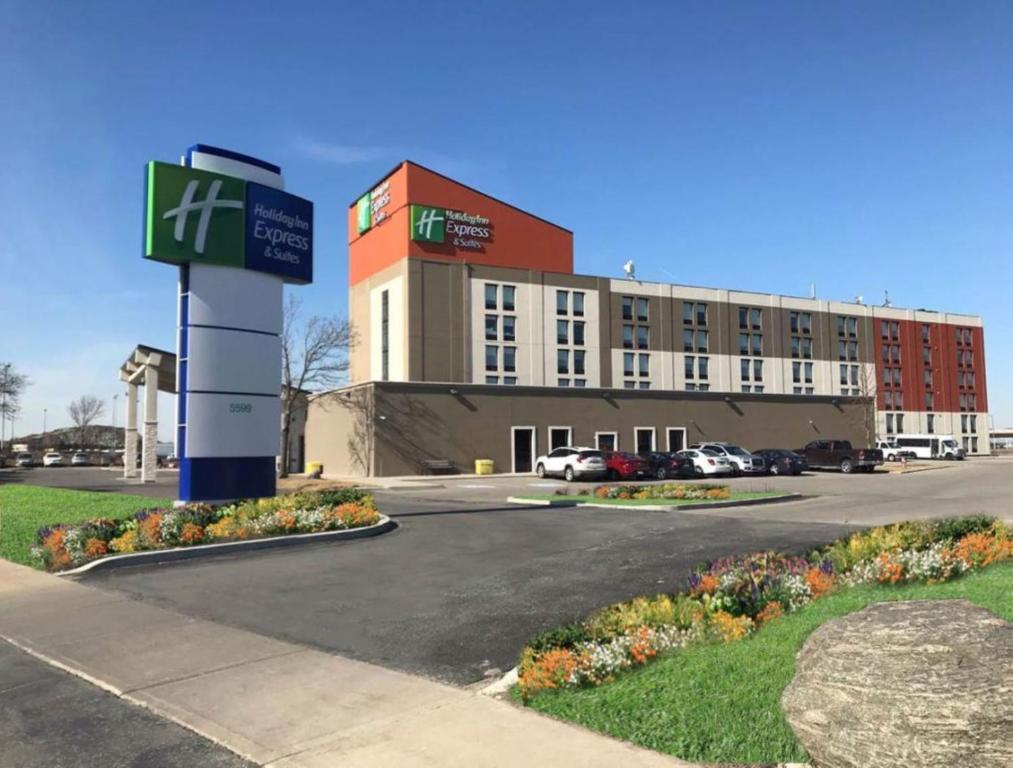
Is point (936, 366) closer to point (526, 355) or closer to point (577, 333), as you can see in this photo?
point (577, 333)

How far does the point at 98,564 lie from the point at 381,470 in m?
34.4

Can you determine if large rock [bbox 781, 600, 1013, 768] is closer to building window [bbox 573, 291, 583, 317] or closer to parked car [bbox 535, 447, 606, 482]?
parked car [bbox 535, 447, 606, 482]

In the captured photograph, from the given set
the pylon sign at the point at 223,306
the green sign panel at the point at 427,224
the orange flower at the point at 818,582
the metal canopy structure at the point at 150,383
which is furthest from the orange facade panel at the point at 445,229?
the orange flower at the point at 818,582

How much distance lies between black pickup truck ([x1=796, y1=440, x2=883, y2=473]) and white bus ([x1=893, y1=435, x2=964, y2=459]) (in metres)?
23.7

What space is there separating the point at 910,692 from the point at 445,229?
54.0 meters

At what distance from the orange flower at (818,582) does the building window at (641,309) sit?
182 feet

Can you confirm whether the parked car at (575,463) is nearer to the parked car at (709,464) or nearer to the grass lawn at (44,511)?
the parked car at (709,464)

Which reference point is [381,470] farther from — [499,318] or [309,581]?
[309,581]

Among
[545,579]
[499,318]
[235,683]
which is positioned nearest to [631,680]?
[235,683]

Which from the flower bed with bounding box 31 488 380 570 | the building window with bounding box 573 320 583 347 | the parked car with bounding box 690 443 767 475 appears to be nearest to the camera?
the flower bed with bounding box 31 488 380 570

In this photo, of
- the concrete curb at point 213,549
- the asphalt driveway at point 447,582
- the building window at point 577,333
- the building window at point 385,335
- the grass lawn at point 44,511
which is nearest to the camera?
the asphalt driveway at point 447,582

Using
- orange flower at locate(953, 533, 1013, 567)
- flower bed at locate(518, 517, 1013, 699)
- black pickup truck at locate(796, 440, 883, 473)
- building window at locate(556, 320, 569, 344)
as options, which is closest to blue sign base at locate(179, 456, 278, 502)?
flower bed at locate(518, 517, 1013, 699)

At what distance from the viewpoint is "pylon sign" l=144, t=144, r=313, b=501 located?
698 inches

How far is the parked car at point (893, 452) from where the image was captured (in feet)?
198
